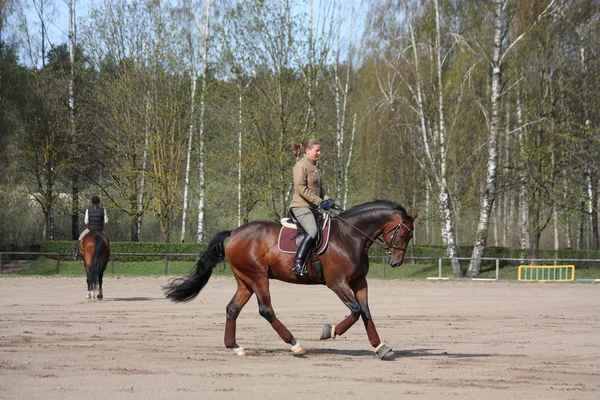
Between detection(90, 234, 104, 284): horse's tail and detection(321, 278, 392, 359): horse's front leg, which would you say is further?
detection(90, 234, 104, 284): horse's tail

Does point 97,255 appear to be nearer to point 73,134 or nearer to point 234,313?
point 234,313

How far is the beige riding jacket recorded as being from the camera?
36.3 feet

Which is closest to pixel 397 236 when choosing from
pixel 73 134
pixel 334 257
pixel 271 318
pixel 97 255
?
pixel 334 257

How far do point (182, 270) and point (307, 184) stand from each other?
2445 centimetres

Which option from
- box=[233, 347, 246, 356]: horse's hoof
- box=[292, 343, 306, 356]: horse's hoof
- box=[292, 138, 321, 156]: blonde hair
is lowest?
box=[233, 347, 246, 356]: horse's hoof

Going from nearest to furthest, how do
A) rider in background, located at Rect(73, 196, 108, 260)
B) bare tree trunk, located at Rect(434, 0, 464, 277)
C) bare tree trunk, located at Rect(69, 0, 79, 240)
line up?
rider in background, located at Rect(73, 196, 108, 260), bare tree trunk, located at Rect(434, 0, 464, 277), bare tree trunk, located at Rect(69, 0, 79, 240)

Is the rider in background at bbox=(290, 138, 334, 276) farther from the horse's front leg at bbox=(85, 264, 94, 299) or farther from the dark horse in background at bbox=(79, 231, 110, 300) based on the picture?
the horse's front leg at bbox=(85, 264, 94, 299)

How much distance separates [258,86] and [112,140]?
38.3 ft

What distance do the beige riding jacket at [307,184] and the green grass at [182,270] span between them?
75.7 feet

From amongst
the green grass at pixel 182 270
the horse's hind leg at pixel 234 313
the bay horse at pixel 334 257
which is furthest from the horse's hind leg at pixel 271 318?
the green grass at pixel 182 270

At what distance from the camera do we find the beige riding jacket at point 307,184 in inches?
435

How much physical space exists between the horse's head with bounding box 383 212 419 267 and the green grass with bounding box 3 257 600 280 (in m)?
23.2

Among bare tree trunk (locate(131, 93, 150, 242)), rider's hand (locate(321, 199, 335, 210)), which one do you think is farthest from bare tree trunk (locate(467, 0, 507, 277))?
rider's hand (locate(321, 199, 335, 210))

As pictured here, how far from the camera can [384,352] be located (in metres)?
10.4
